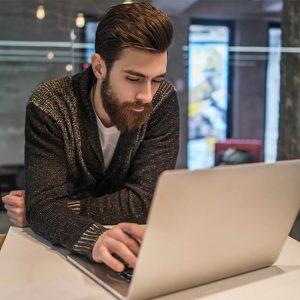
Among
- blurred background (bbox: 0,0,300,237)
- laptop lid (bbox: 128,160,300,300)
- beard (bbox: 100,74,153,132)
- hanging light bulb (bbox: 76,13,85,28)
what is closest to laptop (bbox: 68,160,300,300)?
laptop lid (bbox: 128,160,300,300)

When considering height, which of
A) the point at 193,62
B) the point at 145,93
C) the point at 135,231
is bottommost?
the point at 135,231

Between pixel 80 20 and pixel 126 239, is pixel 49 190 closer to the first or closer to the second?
A: pixel 126 239

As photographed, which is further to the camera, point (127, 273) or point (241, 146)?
point (241, 146)

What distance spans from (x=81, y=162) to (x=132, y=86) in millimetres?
222

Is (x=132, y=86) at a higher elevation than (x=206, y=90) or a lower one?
lower

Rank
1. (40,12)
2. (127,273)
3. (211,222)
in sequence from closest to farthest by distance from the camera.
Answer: (211,222) → (127,273) → (40,12)

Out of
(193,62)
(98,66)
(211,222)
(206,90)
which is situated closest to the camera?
(211,222)

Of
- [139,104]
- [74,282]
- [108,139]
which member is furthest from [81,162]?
[74,282]

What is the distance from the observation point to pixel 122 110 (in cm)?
113

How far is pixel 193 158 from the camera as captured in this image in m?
4.19

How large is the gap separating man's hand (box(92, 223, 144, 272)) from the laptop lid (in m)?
0.07

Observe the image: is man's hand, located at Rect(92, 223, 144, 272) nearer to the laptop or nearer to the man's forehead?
the laptop

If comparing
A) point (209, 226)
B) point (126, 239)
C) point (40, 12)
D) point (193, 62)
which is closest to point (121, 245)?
point (126, 239)

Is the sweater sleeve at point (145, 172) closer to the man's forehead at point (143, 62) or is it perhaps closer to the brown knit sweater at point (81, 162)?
the brown knit sweater at point (81, 162)
